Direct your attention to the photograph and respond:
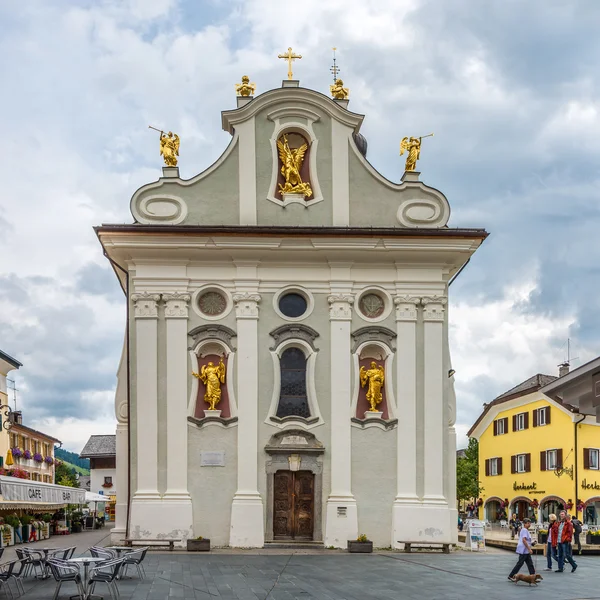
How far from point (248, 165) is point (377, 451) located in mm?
10016

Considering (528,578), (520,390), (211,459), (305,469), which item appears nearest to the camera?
(528,578)

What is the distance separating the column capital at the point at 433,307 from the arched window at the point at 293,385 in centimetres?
415

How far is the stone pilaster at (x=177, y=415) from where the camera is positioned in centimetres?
2888

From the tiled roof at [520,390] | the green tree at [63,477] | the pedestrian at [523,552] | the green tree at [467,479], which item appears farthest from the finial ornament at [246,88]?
the green tree at [63,477]

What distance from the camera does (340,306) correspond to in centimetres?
3027

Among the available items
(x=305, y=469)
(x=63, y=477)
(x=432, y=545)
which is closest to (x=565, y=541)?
(x=432, y=545)

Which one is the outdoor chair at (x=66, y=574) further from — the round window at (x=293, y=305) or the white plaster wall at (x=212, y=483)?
the round window at (x=293, y=305)

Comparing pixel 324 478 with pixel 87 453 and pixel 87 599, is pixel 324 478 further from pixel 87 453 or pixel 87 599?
pixel 87 453

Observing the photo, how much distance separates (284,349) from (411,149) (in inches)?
310

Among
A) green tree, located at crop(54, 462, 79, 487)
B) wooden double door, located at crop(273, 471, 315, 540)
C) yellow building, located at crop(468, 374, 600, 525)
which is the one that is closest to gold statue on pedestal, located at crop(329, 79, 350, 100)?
wooden double door, located at crop(273, 471, 315, 540)

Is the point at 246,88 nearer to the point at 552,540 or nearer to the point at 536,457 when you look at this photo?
the point at 552,540

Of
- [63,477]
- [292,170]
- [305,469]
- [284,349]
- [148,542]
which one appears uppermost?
[292,170]

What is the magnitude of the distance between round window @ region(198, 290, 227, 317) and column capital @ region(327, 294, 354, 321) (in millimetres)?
3390

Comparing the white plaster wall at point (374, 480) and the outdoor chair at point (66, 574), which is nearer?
the outdoor chair at point (66, 574)
